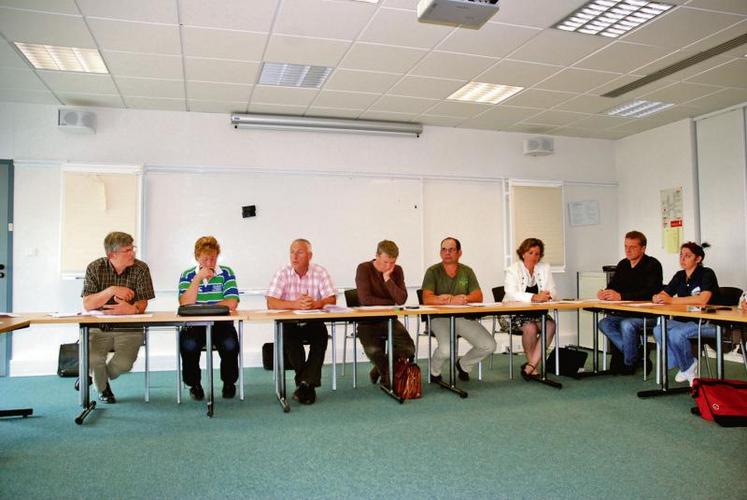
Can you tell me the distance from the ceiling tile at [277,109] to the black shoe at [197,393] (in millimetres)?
2897

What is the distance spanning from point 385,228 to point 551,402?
9.64 ft

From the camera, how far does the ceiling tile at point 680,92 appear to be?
5.23 meters

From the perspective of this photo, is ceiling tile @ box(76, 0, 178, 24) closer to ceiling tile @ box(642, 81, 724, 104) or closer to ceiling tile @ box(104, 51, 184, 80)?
ceiling tile @ box(104, 51, 184, 80)

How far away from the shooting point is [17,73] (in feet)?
15.5

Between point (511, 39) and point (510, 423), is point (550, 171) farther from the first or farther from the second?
point (510, 423)

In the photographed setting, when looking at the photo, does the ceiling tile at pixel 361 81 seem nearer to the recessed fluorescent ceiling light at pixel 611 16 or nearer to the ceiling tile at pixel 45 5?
the recessed fluorescent ceiling light at pixel 611 16

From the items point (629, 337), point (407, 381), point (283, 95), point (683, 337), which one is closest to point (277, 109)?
point (283, 95)

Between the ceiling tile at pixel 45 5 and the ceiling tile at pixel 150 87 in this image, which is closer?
the ceiling tile at pixel 45 5

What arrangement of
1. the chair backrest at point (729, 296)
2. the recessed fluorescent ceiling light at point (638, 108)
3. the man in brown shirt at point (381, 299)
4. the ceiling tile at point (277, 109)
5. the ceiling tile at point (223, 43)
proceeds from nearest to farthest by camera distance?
the ceiling tile at point (223, 43) < the man in brown shirt at point (381, 299) < the chair backrest at point (729, 296) < the ceiling tile at point (277, 109) < the recessed fluorescent ceiling light at point (638, 108)

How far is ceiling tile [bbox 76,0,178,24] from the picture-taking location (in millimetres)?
3508

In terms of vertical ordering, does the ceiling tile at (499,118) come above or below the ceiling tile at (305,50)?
below

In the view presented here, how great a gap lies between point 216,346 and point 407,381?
4.97ft

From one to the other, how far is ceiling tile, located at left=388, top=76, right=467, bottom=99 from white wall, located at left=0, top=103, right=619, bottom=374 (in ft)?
3.54

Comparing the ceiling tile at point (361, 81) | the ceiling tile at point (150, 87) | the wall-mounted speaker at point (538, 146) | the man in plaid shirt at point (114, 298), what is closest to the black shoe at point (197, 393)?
the man in plaid shirt at point (114, 298)
